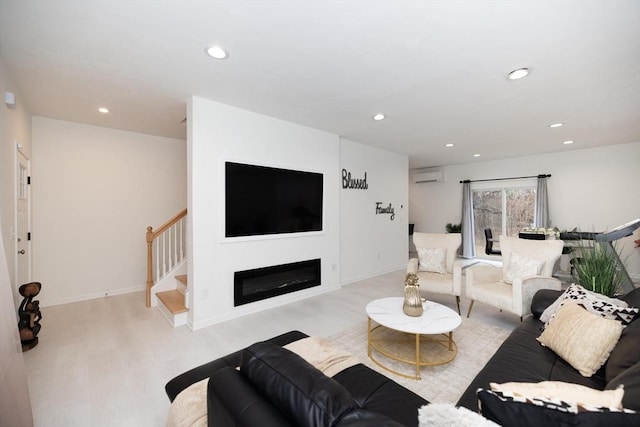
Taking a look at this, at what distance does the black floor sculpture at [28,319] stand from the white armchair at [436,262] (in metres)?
4.24

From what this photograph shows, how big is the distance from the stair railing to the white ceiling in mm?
1555

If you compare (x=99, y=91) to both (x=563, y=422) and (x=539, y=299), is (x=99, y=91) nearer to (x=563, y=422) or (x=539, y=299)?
(x=563, y=422)

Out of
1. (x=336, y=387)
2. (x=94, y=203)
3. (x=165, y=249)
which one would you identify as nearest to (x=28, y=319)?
(x=165, y=249)

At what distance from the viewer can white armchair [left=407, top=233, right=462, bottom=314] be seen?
357 cm

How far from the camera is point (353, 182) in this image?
5148 millimetres

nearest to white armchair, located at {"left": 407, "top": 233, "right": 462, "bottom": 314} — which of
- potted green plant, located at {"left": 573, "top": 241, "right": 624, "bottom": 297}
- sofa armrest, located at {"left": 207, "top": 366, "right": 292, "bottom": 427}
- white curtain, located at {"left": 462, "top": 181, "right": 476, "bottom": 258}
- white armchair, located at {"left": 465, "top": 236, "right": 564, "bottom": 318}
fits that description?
white armchair, located at {"left": 465, "top": 236, "right": 564, "bottom": 318}

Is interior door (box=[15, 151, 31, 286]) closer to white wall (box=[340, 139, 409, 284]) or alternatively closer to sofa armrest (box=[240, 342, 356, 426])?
sofa armrest (box=[240, 342, 356, 426])

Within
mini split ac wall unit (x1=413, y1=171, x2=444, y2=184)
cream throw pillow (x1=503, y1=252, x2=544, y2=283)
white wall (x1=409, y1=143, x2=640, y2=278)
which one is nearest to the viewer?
cream throw pillow (x1=503, y1=252, x2=544, y2=283)

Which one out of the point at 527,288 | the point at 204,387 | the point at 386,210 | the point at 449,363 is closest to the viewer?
the point at 204,387

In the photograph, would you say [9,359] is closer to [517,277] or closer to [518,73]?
[518,73]

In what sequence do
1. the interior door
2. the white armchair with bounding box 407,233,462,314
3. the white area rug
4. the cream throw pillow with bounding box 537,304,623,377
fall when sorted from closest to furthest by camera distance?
the cream throw pillow with bounding box 537,304,623,377
the white area rug
the interior door
the white armchair with bounding box 407,233,462,314

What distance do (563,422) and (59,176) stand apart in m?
5.55

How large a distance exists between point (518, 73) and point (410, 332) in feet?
8.22

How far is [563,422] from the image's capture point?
2.50ft
